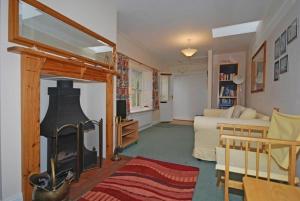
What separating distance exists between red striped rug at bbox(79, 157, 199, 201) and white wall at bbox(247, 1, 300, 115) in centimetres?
143

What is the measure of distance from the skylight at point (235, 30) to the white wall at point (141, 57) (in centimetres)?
199

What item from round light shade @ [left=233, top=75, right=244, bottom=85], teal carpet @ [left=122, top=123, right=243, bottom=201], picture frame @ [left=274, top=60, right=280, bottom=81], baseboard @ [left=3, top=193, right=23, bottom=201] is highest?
round light shade @ [left=233, top=75, right=244, bottom=85]

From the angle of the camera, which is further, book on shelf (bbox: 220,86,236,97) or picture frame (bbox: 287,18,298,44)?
book on shelf (bbox: 220,86,236,97)

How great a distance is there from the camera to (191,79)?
7285 mm

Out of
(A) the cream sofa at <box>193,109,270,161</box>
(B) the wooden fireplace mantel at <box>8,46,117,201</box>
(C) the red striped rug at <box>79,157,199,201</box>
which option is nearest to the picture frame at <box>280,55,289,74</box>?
(A) the cream sofa at <box>193,109,270,161</box>

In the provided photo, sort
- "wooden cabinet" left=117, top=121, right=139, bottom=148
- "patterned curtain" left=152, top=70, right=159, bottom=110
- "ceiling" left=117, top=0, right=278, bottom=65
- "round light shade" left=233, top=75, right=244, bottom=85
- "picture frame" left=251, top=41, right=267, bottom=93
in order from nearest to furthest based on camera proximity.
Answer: "ceiling" left=117, top=0, right=278, bottom=65, "picture frame" left=251, top=41, right=267, bottom=93, "wooden cabinet" left=117, top=121, right=139, bottom=148, "round light shade" left=233, top=75, right=244, bottom=85, "patterned curtain" left=152, top=70, right=159, bottom=110

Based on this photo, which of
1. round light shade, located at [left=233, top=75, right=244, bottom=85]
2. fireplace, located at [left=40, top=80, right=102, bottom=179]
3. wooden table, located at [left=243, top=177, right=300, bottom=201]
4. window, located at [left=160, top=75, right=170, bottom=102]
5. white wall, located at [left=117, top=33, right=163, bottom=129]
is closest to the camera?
wooden table, located at [left=243, top=177, right=300, bottom=201]

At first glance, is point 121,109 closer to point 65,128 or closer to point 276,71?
point 65,128

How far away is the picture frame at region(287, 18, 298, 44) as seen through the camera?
6.17ft

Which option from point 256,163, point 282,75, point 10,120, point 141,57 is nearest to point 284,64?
point 282,75

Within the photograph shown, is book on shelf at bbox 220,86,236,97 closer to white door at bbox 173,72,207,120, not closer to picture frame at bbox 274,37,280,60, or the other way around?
white door at bbox 173,72,207,120

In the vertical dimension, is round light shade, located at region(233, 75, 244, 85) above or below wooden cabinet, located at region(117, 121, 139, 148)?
above

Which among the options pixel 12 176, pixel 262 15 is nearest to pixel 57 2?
pixel 12 176

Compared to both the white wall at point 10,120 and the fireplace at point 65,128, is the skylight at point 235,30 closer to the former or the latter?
the fireplace at point 65,128
